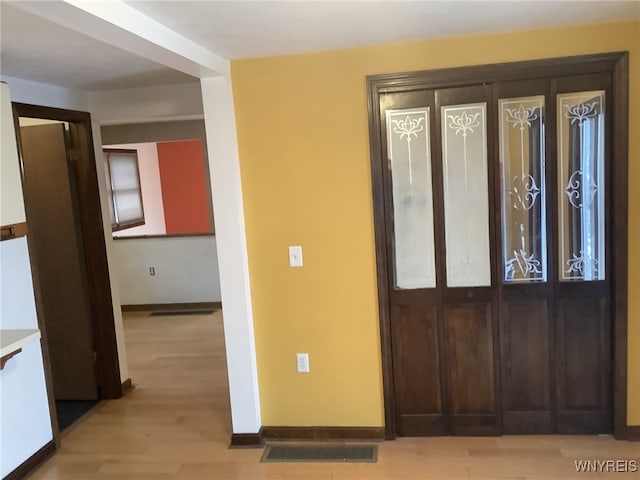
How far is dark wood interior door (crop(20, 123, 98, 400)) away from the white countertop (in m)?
1.45

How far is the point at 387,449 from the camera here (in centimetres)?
302

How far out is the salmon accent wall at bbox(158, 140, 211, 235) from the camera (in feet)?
24.9

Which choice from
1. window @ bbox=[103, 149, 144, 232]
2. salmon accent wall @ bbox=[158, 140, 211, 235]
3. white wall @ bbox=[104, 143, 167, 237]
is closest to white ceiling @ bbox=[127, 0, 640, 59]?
window @ bbox=[103, 149, 144, 232]

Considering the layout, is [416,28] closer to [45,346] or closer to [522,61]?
[522,61]

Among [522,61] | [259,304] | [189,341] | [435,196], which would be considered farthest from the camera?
[189,341]

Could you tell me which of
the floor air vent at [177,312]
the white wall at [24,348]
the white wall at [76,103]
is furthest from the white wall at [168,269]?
the white wall at [24,348]

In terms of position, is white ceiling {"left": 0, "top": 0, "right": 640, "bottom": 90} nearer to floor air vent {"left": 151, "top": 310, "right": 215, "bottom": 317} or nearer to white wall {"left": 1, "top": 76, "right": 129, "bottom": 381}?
white wall {"left": 1, "top": 76, "right": 129, "bottom": 381}

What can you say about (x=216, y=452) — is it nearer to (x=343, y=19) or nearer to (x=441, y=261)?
(x=441, y=261)

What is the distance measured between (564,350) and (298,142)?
182cm

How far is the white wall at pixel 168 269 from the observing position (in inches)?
255

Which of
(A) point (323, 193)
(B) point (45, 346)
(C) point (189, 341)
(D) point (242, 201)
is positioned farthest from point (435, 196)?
(C) point (189, 341)

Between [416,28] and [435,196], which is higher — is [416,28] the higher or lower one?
the higher one

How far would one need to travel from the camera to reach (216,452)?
123 inches

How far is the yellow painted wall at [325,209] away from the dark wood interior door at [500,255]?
0.13 meters
